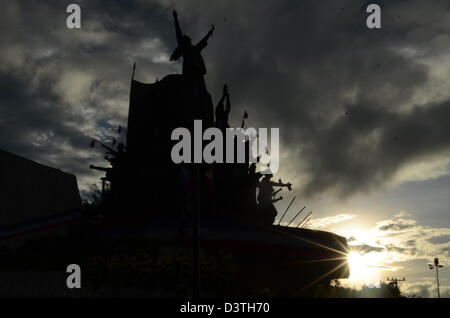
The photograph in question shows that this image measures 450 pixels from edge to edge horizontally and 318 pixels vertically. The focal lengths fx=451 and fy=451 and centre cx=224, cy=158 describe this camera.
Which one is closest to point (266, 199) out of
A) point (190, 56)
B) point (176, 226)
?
point (176, 226)

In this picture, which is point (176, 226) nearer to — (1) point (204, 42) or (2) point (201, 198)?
(2) point (201, 198)

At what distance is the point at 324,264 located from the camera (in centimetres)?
2756

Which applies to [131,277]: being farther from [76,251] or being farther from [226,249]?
[226,249]

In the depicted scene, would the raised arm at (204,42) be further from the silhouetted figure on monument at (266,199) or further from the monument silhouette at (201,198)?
the silhouetted figure on monument at (266,199)

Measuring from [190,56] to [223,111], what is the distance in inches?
516

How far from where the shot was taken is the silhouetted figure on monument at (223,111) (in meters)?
34.5

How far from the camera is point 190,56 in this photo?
22.0m

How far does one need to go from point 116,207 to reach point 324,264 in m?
15.1

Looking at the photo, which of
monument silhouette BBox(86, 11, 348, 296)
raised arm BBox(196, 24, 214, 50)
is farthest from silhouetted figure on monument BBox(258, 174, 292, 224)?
raised arm BBox(196, 24, 214, 50)

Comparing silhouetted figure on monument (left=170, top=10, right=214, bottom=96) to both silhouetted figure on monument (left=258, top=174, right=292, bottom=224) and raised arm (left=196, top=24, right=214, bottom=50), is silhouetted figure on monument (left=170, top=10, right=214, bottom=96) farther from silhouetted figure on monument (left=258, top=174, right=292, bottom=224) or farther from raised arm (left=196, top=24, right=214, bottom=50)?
silhouetted figure on monument (left=258, top=174, right=292, bottom=224)

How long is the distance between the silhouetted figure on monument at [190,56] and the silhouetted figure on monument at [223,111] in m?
5.92
